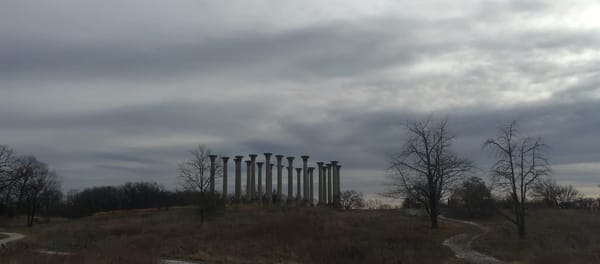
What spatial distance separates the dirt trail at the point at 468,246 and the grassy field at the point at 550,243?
771 mm

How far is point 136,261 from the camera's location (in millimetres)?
22938

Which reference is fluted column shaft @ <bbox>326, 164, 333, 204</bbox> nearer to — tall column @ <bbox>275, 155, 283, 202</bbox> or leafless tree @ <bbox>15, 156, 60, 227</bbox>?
tall column @ <bbox>275, 155, 283, 202</bbox>

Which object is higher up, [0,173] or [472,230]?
[0,173]

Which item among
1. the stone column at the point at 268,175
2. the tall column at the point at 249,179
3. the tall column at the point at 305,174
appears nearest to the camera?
the stone column at the point at 268,175

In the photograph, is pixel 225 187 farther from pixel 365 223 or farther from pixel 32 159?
pixel 32 159

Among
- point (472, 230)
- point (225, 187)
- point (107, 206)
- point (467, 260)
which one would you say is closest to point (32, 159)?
point (107, 206)

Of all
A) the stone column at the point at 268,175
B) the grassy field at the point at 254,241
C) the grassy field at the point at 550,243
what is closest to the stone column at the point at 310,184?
the stone column at the point at 268,175

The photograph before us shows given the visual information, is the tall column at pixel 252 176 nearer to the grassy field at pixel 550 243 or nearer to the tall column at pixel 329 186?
the tall column at pixel 329 186

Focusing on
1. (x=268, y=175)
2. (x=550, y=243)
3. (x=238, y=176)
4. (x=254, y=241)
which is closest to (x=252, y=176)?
(x=268, y=175)

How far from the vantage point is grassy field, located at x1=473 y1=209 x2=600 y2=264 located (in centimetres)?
2586

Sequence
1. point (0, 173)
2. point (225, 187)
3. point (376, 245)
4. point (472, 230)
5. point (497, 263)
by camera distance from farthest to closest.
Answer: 1. point (225, 187)
2. point (0, 173)
3. point (472, 230)
4. point (376, 245)
5. point (497, 263)

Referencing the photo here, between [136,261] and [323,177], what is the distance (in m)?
62.3

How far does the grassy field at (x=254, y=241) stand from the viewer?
2827 centimetres

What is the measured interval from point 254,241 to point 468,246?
48.1 ft
